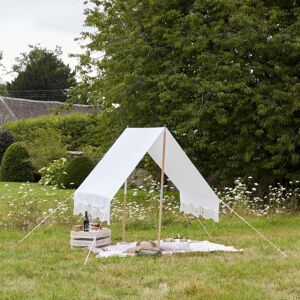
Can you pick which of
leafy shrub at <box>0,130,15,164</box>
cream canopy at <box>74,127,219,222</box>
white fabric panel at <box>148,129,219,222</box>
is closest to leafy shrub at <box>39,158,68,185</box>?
leafy shrub at <box>0,130,15,164</box>

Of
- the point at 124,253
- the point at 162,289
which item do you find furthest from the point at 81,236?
the point at 162,289

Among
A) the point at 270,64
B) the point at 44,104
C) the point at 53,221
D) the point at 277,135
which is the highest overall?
the point at 44,104

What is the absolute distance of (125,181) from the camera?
8.09 metres

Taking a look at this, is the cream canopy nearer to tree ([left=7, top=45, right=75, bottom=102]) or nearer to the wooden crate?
the wooden crate

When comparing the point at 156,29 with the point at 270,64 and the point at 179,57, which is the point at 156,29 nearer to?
the point at 179,57

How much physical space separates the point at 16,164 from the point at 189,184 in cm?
1512

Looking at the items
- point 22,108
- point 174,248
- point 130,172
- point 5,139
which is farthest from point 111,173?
point 22,108

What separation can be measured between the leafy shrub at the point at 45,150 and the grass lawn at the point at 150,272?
13699 mm

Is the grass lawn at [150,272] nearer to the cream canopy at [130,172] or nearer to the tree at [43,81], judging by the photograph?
the cream canopy at [130,172]

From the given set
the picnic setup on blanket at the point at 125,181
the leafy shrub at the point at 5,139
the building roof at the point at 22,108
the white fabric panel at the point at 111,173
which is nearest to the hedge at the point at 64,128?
the leafy shrub at the point at 5,139

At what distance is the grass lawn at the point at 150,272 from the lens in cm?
560

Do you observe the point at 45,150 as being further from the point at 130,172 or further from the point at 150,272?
the point at 150,272

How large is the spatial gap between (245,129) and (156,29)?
129 inches

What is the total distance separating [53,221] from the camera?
10.3 meters
